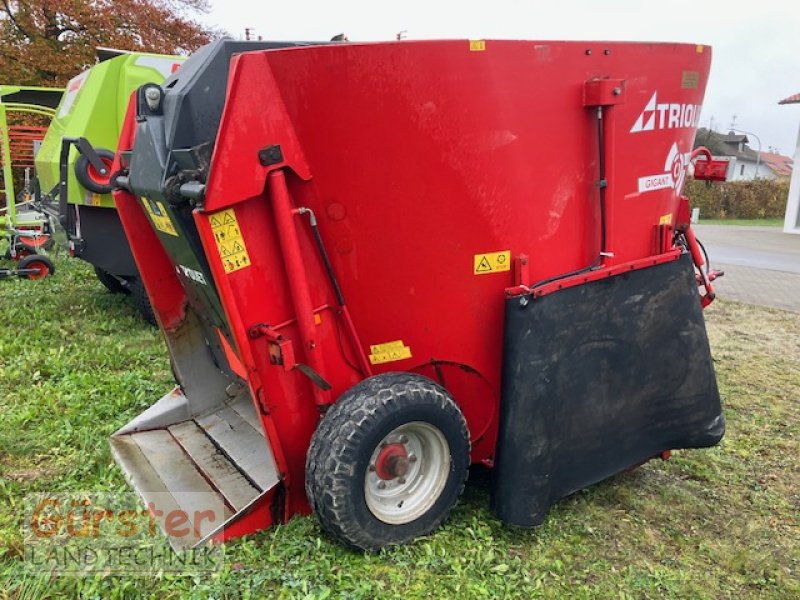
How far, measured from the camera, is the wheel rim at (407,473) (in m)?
2.57

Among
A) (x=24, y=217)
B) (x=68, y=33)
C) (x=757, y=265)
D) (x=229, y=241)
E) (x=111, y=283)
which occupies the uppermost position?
(x=68, y=33)

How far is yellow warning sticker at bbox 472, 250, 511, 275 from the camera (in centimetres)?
265

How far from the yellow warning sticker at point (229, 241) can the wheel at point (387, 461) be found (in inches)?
25.0

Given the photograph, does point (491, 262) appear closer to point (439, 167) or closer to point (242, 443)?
point (439, 167)

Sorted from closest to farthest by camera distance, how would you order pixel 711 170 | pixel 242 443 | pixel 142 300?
pixel 242 443, pixel 711 170, pixel 142 300

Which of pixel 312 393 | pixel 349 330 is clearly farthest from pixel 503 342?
pixel 312 393

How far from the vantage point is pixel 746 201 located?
26.2 meters

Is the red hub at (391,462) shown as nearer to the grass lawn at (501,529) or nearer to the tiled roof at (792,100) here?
the grass lawn at (501,529)

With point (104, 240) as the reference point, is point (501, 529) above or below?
below

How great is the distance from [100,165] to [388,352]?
3.81 m

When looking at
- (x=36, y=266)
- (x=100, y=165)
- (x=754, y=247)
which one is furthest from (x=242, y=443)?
(x=754, y=247)

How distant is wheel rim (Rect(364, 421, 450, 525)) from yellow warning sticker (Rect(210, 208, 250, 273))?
2.81 ft

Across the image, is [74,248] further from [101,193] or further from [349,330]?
[349,330]

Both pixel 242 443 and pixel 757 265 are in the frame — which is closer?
→ pixel 242 443
